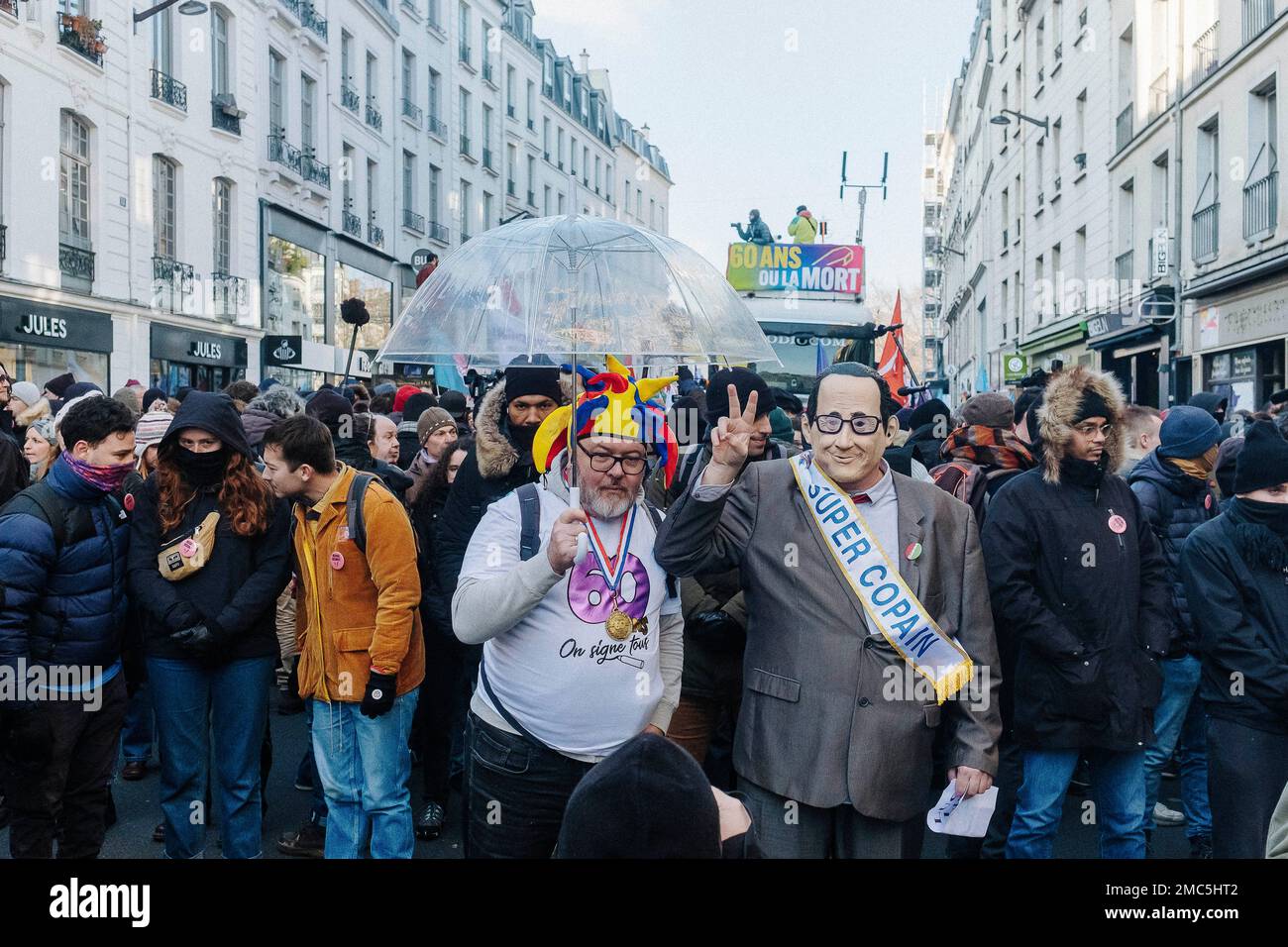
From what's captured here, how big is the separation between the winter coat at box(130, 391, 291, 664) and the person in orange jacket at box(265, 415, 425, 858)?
20 centimetres

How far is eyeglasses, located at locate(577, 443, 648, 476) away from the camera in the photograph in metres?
3.39

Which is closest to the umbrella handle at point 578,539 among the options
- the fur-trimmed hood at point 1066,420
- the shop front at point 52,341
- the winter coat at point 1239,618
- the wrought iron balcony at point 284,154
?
the fur-trimmed hood at point 1066,420

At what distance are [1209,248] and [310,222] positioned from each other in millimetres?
19182

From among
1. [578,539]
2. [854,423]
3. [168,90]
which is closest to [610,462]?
[578,539]

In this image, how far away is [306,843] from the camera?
5.29 meters

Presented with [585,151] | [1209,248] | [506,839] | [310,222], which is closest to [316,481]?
[506,839]

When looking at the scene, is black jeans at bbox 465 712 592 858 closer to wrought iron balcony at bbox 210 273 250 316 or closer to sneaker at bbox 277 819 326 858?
sneaker at bbox 277 819 326 858

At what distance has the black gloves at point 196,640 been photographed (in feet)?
14.5

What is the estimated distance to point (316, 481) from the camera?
4.57 meters

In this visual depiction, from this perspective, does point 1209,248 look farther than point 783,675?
Yes

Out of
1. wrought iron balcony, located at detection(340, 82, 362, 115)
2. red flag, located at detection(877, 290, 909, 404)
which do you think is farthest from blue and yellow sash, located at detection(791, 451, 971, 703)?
wrought iron balcony, located at detection(340, 82, 362, 115)
